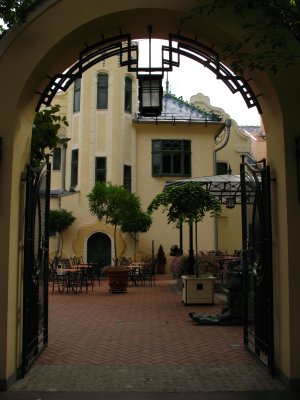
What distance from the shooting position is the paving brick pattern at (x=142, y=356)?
216 inches

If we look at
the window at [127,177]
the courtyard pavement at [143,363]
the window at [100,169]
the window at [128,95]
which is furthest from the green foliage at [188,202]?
the window at [128,95]

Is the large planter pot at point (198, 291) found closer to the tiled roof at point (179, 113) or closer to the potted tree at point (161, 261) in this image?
the potted tree at point (161, 261)

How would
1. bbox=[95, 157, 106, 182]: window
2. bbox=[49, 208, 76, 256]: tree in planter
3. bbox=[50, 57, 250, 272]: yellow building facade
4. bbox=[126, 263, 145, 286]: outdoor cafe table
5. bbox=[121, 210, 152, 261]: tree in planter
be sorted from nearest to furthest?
bbox=[126, 263, 145, 286]: outdoor cafe table, bbox=[121, 210, 152, 261]: tree in planter, bbox=[49, 208, 76, 256]: tree in planter, bbox=[50, 57, 250, 272]: yellow building facade, bbox=[95, 157, 106, 182]: window

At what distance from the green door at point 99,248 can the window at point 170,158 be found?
4.49 m

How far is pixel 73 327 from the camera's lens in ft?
30.5

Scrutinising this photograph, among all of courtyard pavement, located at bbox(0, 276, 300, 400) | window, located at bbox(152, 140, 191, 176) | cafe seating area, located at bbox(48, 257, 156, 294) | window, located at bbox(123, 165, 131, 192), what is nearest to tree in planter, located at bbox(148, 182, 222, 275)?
courtyard pavement, located at bbox(0, 276, 300, 400)

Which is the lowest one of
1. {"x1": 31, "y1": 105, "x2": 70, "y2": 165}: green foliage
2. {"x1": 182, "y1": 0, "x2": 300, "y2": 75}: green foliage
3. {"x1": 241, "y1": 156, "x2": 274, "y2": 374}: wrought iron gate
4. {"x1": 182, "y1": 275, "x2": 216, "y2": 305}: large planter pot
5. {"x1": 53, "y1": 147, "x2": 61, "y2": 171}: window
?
{"x1": 182, "y1": 275, "x2": 216, "y2": 305}: large planter pot

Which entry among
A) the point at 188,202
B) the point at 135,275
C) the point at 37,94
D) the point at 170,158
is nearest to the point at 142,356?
the point at 37,94

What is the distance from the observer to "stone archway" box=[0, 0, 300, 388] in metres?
5.30

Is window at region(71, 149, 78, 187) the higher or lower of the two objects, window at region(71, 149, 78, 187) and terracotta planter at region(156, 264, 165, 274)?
the higher

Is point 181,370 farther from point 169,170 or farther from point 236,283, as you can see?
point 169,170

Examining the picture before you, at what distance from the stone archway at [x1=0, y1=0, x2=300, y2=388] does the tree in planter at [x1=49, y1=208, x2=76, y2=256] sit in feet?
57.5

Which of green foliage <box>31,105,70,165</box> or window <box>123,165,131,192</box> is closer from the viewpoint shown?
green foliage <box>31,105,70,165</box>

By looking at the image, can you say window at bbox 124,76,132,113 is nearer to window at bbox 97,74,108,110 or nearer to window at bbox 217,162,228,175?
window at bbox 97,74,108,110
